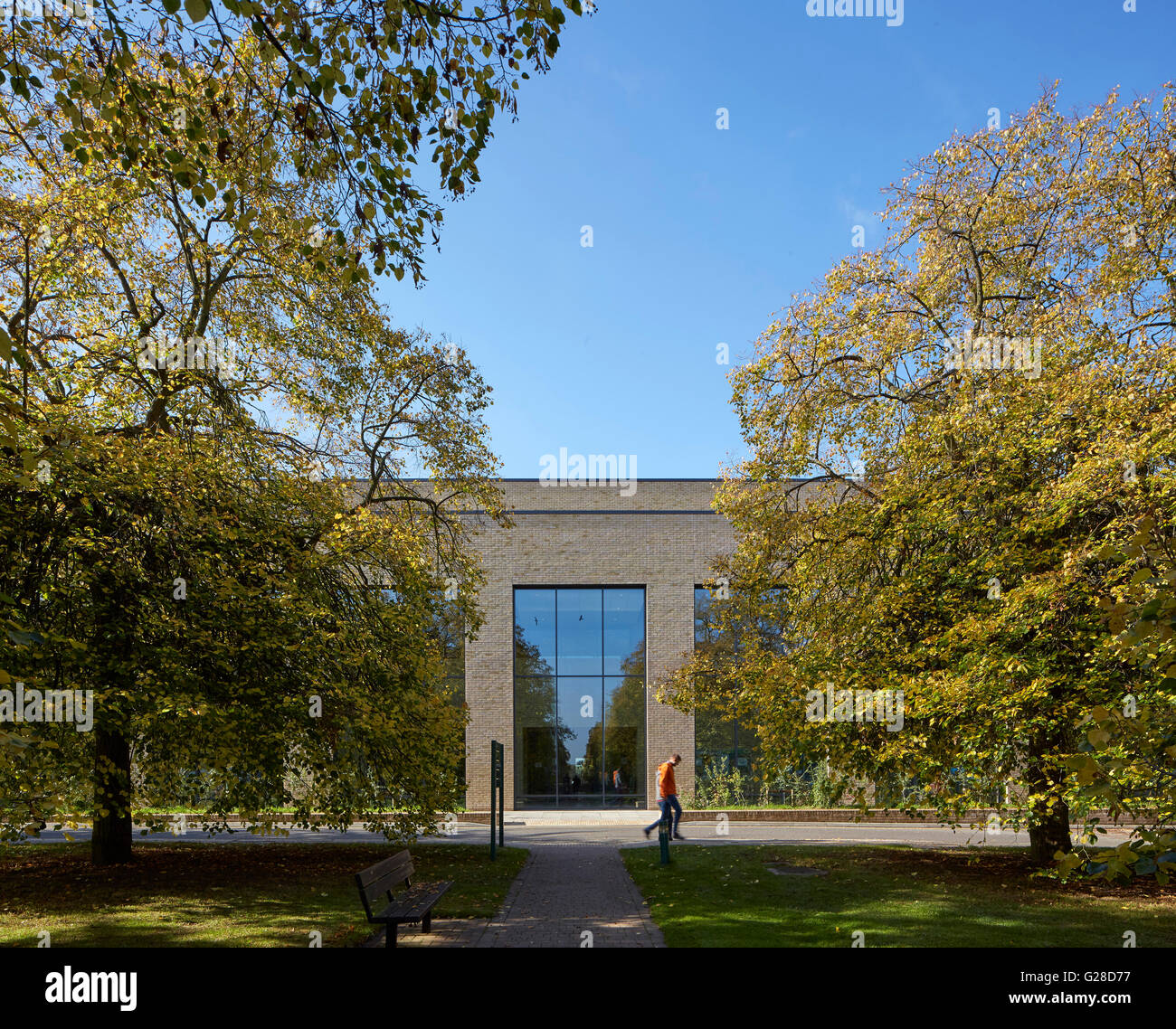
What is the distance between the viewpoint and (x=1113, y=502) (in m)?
9.66

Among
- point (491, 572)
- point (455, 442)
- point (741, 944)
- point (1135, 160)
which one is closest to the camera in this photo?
point (741, 944)

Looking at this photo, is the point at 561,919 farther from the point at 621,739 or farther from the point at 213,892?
the point at 621,739

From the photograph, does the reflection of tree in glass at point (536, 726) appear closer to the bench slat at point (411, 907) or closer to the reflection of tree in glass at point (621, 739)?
the reflection of tree in glass at point (621, 739)

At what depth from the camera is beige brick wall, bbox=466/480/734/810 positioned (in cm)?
2436

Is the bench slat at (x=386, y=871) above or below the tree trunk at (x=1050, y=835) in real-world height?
above

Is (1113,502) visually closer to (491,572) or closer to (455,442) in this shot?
(455,442)

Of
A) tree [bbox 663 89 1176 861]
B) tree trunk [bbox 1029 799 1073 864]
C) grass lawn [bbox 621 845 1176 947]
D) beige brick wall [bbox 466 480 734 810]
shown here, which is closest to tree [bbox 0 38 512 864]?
grass lawn [bbox 621 845 1176 947]

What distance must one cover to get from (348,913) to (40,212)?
8591 mm

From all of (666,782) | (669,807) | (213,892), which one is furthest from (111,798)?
(666,782)

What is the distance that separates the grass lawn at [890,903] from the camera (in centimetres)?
770

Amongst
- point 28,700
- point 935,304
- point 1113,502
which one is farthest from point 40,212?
point 1113,502

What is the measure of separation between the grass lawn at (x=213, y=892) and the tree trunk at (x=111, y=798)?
267 millimetres

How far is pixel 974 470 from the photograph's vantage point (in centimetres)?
1098

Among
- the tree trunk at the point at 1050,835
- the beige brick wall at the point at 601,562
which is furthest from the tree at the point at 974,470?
the beige brick wall at the point at 601,562
